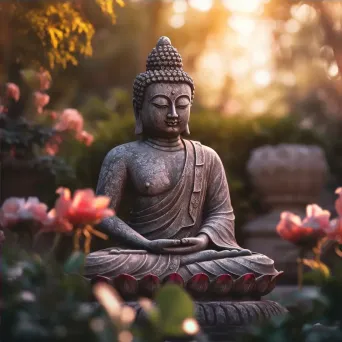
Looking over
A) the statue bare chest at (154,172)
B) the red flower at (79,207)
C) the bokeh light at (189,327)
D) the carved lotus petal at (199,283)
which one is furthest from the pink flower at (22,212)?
the statue bare chest at (154,172)

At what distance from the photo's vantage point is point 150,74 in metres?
7.04

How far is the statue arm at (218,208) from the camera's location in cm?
687

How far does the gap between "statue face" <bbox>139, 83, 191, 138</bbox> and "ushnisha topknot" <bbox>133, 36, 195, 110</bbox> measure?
0.13 feet

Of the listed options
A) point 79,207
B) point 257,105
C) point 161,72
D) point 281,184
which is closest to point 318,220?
point 79,207

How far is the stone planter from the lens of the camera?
10.9 meters

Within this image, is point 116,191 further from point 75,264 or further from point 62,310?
point 62,310

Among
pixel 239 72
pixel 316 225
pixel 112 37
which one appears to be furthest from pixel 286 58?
pixel 316 225

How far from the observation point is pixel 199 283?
6.27 meters

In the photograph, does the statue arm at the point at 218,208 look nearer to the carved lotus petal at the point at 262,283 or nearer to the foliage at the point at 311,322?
the carved lotus petal at the point at 262,283

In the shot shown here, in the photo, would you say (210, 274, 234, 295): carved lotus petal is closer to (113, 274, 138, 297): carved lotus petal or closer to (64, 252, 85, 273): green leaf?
(113, 274, 138, 297): carved lotus petal

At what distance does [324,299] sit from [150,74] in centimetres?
307

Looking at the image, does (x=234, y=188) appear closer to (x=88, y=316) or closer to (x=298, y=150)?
(x=298, y=150)

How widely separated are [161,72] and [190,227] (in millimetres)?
1128

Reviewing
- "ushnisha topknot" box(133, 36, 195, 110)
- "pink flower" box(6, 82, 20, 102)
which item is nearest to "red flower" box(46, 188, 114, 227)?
"ushnisha topknot" box(133, 36, 195, 110)
